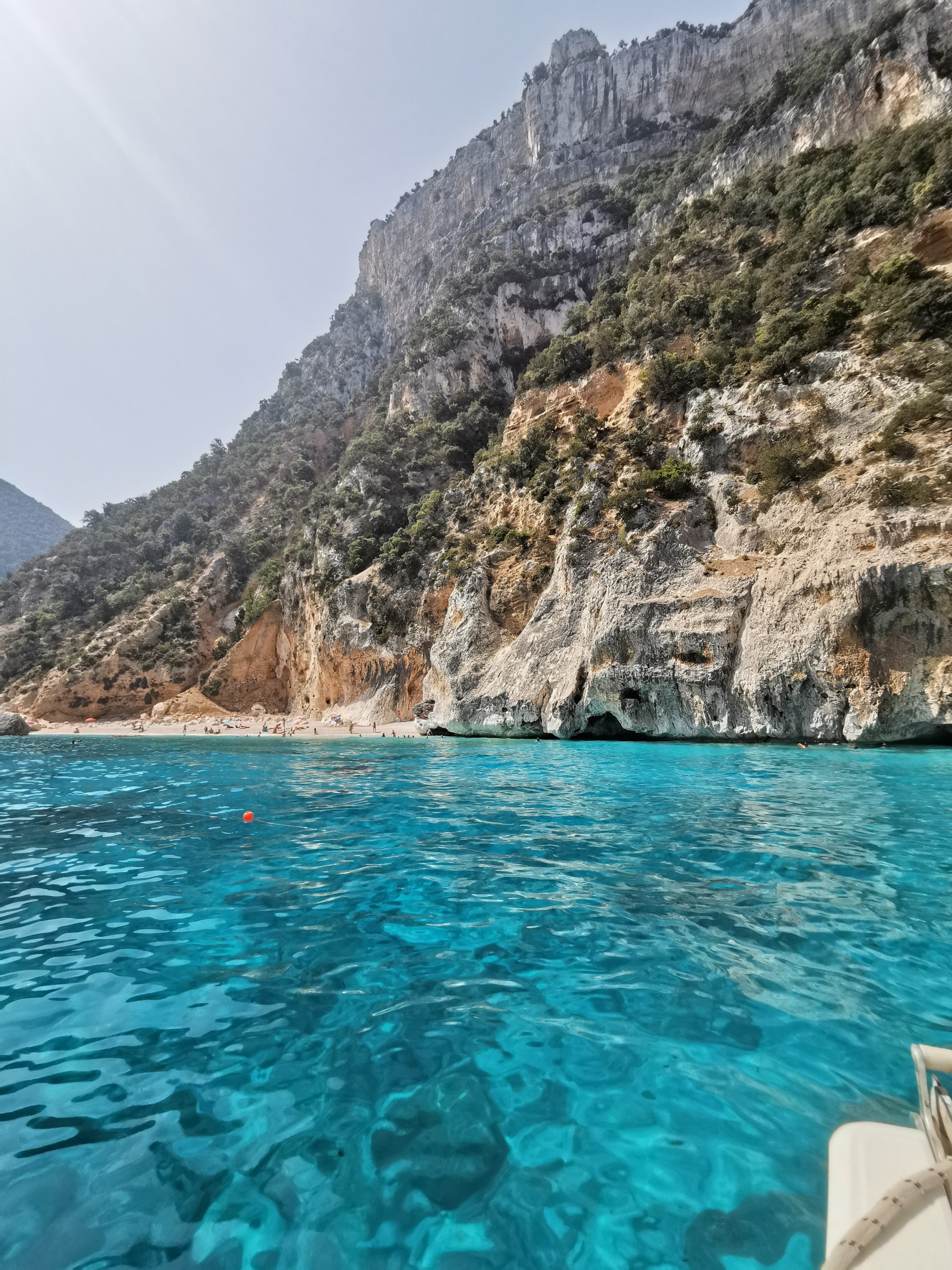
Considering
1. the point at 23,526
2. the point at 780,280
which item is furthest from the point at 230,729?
the point at 23,526

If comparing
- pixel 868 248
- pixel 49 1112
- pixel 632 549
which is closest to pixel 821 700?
pixel 632 549

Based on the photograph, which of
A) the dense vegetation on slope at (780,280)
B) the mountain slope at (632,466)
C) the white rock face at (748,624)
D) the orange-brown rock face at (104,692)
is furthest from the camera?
the orange-brown rock face at (104,692)

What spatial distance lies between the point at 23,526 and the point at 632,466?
18370cm

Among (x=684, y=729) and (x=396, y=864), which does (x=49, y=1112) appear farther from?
(x=684, y=729)

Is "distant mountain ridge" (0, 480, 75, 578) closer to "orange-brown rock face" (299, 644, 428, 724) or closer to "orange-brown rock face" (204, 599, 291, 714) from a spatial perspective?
"orange-brown rock face" (204, 599, 291, 714)

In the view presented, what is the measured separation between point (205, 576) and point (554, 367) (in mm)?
42546

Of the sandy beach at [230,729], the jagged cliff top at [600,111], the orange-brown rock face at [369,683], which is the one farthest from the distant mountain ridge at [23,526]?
the orange-brown rock face at [369,683]

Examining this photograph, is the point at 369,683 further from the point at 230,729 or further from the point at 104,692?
the point at 104,692

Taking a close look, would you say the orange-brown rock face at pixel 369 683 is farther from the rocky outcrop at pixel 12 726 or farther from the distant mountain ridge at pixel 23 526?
the distant mountain ridge at pixel 23 526

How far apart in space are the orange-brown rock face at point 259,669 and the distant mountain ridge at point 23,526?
400ft

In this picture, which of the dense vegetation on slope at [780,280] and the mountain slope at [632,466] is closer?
the mountain slope at [632,466]

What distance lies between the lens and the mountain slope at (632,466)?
1931 centimetres

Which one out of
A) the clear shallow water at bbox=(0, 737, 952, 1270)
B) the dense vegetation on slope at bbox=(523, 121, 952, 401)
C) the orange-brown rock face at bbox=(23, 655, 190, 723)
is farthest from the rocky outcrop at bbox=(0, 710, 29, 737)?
the dense vegetation on slope at bbox=(523, 121, 952, 401)

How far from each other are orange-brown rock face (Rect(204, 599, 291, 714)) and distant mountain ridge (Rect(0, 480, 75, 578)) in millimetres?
121775
